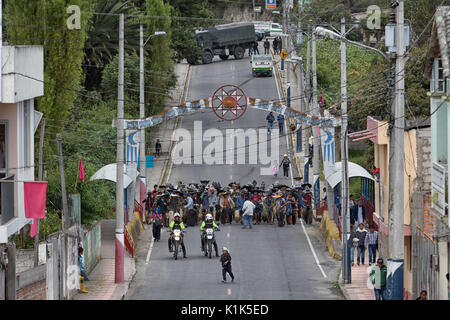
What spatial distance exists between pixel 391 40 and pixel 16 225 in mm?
10524

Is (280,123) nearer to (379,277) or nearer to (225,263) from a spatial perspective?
(225,263)

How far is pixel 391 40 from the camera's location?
24781 millimetres

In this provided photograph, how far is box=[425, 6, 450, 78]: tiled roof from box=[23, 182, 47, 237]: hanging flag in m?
10.4

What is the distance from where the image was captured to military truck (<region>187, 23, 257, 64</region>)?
274 ft

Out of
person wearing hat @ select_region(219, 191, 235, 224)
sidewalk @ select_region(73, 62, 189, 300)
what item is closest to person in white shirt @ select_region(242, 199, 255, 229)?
person wearing hat @ select_region(219, 191, 235, 224)

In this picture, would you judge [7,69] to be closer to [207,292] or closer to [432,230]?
[207,292]

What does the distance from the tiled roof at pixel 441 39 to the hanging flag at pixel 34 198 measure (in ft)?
34.1

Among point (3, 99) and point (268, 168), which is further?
point (268, 168)

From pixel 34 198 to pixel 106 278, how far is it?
9.23 m

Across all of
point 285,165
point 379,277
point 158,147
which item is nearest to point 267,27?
point 158,147

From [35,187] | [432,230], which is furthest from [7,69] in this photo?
[432,230]

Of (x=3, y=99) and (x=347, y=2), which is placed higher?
(x=347, y=2)

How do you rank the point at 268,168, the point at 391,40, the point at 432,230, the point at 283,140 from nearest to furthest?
the point at 391,40 → the point at 432,230 → the point at 268,168 → the point at 283,140

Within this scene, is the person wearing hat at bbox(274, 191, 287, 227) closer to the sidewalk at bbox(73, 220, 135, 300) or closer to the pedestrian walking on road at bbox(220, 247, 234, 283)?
the sidewalk at bbox(73, 220, 135, 300)
